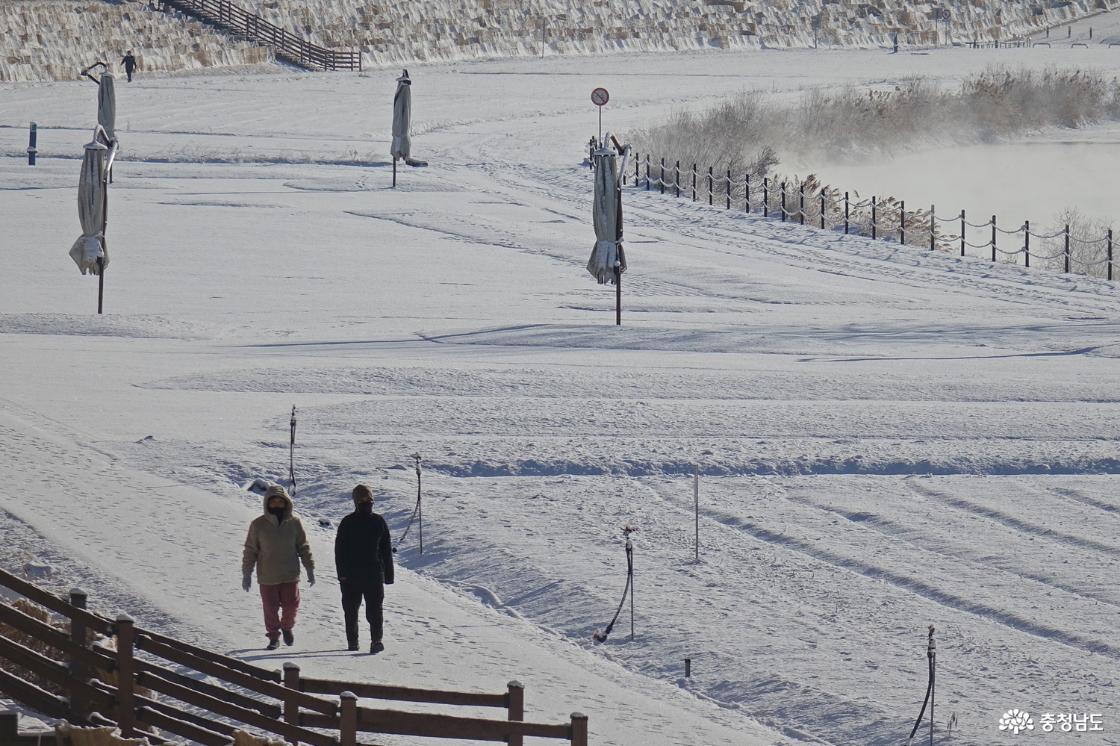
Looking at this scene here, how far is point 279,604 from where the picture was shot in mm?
10195

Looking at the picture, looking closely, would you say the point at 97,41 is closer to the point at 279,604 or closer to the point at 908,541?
the point at 908,541

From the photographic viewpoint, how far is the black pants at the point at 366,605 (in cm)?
1022

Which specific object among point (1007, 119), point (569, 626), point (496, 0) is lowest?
point (569, 626)

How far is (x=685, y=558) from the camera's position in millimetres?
12320

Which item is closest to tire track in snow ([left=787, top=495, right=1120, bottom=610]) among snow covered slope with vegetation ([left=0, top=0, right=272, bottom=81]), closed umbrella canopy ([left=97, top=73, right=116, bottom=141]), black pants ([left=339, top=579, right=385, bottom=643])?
black pants ([left=339, top=579, right=385, bottom=643])

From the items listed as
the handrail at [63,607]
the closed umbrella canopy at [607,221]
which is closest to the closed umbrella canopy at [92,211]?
the closed umbrella canopy at [607,221]

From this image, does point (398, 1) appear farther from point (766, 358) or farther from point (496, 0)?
point (766, 358)

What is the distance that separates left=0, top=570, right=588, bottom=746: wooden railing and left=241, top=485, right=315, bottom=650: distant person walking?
1.78 meters

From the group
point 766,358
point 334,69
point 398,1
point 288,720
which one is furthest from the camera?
point 398,1

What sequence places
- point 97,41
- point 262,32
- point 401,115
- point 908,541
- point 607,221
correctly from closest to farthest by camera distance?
point 908,541, point 607,221, point 401,115, point 97,41, point 262,32

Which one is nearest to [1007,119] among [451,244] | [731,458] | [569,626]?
[451,244]

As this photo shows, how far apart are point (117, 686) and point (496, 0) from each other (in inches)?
2540

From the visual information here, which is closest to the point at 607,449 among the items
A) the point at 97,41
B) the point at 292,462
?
the point at 292,462

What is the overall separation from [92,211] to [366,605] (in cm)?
1194
